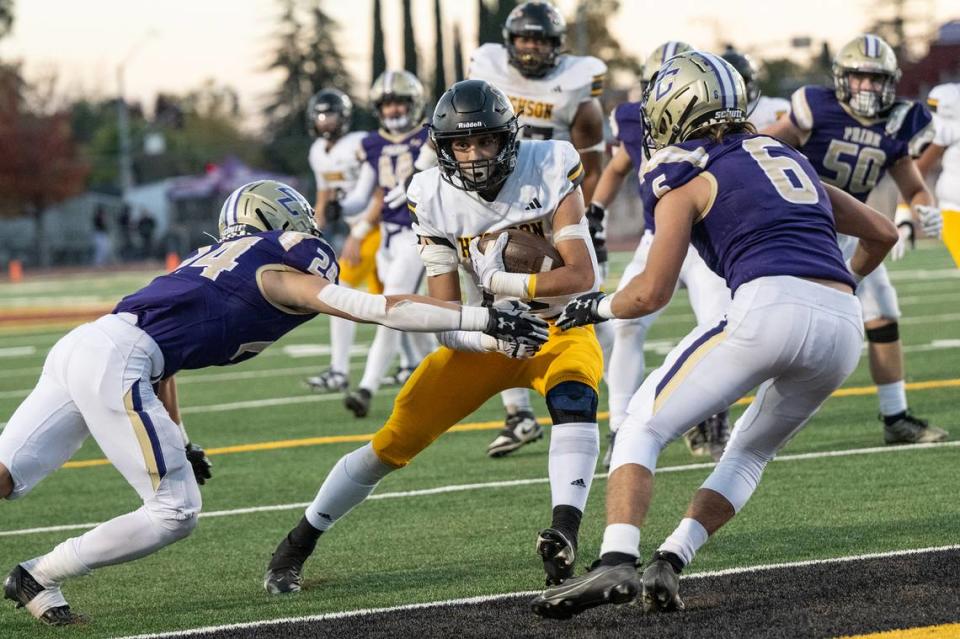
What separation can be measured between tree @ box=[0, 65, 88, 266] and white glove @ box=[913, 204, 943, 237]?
41726 mm

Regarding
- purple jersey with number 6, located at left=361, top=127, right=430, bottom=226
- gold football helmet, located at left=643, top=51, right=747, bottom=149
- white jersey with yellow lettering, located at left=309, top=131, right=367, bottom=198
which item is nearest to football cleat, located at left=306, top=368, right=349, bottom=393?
purple jersey with number 6, located at left=361, top=127, right=430, bottom=226

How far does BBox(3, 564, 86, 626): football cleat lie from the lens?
473cm

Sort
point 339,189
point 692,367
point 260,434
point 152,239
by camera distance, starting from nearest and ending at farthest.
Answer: point 692,367 → point 260,434 → point 339,189 → point 152,239

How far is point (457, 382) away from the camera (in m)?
5.02

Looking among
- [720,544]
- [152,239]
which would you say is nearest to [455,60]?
[152,239]

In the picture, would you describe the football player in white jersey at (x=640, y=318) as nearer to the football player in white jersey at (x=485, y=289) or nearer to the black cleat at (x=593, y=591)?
the football player in white jersey at (x=485, y=289)

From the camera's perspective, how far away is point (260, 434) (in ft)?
29.8

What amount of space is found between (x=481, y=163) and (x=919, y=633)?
2.07m

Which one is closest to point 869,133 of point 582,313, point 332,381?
point 582,313

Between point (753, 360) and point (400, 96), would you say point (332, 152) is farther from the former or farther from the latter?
point (753, 360)

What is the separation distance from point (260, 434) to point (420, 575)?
4079 mm

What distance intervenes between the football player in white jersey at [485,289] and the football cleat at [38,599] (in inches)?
27.5

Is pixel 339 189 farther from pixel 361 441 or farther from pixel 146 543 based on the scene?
pixel 146 543

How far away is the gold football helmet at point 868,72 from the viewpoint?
23.6ft
